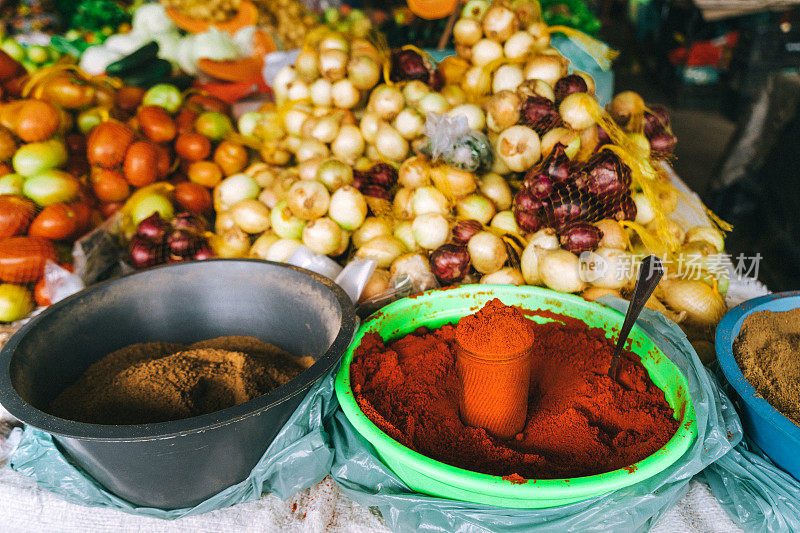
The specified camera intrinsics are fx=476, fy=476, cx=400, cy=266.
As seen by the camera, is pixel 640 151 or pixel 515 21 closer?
pixel 640 151

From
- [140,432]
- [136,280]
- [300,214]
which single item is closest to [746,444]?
[140,432]

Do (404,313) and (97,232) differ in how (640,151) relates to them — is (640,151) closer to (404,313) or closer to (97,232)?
(404,313)

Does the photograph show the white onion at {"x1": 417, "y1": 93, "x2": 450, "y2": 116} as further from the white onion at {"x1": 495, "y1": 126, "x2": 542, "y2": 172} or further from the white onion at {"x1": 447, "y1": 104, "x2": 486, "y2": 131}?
the white onion at {"x1": 495, "y1": 126, "x2": 542, "y2": 172}

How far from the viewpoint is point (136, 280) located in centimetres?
137

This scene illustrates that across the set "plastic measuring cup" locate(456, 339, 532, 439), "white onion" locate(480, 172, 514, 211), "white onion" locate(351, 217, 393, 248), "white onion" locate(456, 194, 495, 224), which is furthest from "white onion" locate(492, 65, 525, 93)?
"plastic measuring cup" locate(456, 339, 532, 439)

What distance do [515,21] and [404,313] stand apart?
1.50 metres

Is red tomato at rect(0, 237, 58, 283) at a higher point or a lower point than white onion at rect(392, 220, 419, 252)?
lower

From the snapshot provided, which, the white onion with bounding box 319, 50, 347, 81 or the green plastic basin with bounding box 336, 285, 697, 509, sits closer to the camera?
the green plastic basin with bounding box 336, 285, 697, 509

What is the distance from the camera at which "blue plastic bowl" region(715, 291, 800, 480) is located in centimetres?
95

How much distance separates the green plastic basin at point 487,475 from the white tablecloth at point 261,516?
19cm

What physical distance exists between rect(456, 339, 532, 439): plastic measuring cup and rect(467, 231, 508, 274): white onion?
68cm

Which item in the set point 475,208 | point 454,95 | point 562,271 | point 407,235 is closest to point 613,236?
point 562,271

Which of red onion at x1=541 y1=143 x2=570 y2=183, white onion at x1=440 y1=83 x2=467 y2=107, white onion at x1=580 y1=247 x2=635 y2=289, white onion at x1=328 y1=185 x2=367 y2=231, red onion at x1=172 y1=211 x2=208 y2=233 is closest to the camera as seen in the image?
white onion at x1=580 y1=247 x2=635 y2=289

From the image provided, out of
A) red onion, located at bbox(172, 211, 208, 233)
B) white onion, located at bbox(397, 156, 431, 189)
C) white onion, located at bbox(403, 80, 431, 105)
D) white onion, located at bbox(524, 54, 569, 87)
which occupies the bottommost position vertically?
red onion, located at bbox(172, 211, 208, 233)
